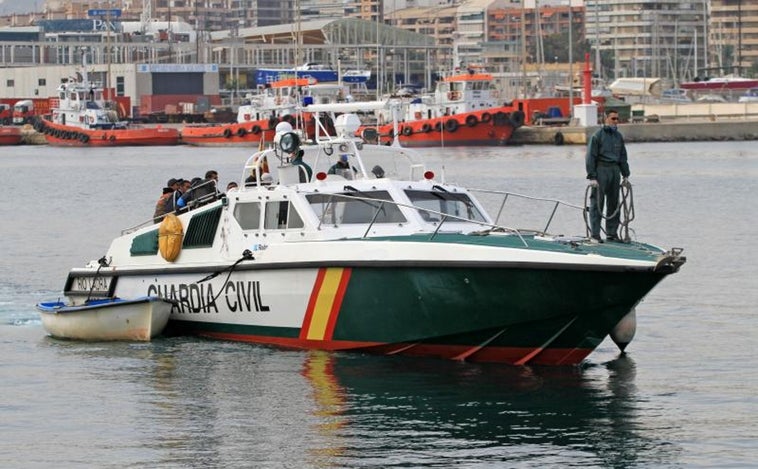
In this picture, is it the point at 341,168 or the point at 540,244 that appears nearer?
the point at 540,244

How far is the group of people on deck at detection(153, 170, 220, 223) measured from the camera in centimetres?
2181

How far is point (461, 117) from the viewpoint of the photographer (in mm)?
89500

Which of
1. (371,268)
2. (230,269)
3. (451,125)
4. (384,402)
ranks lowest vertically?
(384,402)

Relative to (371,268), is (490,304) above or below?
below

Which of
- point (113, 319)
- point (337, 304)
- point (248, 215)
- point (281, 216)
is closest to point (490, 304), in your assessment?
point (337, 304)

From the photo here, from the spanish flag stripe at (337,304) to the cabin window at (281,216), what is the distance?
1256 millimetres

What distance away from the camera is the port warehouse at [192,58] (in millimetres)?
140375

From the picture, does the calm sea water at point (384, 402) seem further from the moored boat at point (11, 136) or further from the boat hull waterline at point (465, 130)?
the moored boat at point (11, 136)

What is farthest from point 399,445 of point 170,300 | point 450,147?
point 450,147

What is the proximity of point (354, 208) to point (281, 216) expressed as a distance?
0.94 meters

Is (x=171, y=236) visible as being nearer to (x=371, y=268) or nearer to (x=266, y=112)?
(x=371, y=268)

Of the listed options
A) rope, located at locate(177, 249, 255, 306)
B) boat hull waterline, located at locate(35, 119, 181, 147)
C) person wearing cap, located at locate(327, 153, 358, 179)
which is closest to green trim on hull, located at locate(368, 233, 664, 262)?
rope, located at locate(177, 249, 255, 306)

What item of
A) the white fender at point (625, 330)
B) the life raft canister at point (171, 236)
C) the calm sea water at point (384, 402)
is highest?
the life raft canister at point (171, 236)

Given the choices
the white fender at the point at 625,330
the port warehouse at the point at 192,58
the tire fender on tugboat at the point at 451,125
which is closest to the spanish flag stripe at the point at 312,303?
the white fender at the point at 625,330
